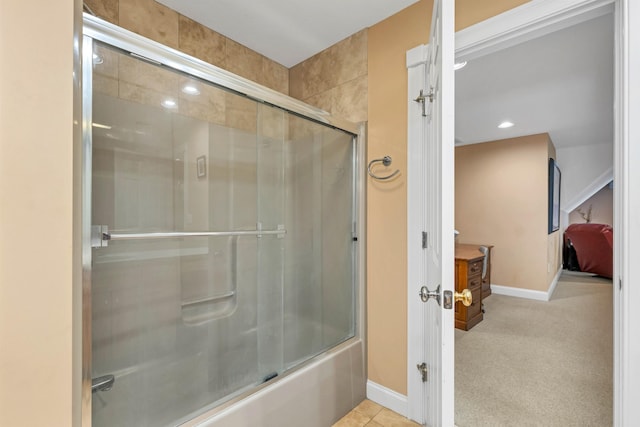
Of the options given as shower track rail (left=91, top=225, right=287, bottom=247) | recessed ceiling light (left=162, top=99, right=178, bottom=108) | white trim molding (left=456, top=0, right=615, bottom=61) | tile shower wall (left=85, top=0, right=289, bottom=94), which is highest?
tile shower wall (left=85, top=0, right=289, bottom=94)

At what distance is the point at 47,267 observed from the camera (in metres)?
0.63

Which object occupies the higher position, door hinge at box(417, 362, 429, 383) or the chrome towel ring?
the chrome towel ring

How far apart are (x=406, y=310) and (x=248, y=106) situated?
1530 mm

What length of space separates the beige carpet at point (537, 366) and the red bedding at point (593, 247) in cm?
184

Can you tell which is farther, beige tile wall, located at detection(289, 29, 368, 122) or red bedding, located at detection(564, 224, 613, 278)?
red bedding, located at detection(564, 224, 613, 278)

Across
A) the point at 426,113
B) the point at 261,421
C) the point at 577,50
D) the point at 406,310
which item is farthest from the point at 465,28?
the point at 261,421

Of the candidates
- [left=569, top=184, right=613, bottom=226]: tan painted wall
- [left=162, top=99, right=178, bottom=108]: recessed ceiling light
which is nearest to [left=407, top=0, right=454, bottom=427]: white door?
[left=162, top=99, right=178, bottom=108]: recessed ceiling light

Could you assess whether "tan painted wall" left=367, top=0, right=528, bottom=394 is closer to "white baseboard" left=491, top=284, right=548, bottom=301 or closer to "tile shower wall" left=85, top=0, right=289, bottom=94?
"tile shower wall" left=85, top=0, right=289, bottom=94

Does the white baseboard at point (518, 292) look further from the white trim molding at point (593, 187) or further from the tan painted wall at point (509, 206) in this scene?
the white trim molding at point (593, 187)

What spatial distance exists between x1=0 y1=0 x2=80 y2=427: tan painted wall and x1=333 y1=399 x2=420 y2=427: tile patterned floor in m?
1.48

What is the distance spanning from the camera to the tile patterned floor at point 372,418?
1619mm

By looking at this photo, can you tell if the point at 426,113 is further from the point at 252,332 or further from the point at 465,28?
the point at 252,332

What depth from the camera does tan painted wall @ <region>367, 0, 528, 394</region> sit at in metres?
1.70

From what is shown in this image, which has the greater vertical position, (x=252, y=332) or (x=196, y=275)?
(x=196, y=275)
